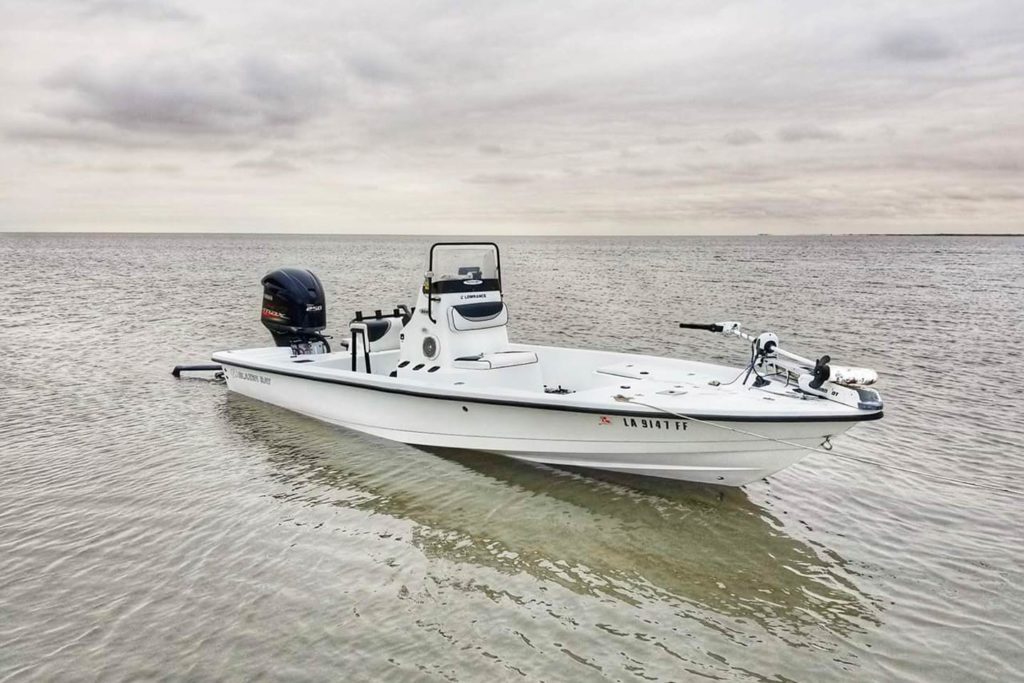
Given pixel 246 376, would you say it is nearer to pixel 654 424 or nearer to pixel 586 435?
pixel 586 435

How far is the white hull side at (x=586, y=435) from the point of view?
669 centimetres

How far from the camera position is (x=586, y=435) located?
739 cm

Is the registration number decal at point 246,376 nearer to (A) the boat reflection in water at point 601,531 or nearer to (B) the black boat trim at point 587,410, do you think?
(B) the black boat trim at point 587,410

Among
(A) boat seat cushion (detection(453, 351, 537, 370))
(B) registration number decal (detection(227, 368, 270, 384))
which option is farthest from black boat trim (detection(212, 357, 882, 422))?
(B) registration number decal (detection(227, 368, 270, 384))

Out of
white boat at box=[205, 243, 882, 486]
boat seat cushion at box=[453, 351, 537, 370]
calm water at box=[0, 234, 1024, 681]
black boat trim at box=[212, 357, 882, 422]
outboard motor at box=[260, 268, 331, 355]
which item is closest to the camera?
calm water at box=[0, 234, 1024, 681]

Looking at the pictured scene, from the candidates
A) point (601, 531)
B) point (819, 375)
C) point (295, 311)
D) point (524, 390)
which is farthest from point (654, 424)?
point (295, 311)

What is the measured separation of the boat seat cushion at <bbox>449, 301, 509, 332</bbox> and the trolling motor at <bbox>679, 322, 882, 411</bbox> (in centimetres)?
284

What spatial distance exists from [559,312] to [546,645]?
2131 cm

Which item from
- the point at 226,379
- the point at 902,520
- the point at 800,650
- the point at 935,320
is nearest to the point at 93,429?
the point at 226,379

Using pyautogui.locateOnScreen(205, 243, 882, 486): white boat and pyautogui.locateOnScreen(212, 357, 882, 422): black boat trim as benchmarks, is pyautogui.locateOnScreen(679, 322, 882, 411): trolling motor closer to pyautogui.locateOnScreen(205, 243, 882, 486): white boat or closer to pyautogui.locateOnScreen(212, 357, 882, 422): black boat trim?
pyautogui.locateOnScreen(205, 243, 882, 486): white boat

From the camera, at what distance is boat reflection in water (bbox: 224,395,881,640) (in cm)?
529

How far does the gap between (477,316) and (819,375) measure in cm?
436

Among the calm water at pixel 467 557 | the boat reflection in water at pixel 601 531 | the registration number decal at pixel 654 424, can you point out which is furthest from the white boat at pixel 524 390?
the calm water at pixel 467 557

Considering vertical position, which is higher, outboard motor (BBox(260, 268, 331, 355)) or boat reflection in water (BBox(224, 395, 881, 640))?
outboard motor (BBox(260, 268, 331, 355))
